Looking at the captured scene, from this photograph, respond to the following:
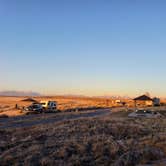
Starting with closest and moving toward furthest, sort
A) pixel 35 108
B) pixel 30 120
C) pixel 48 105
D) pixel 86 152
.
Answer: pixel 86 152, pixel 30 120, pixel 35 108, pixel 48 105

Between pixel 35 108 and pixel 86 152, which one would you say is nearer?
pixel 86 152

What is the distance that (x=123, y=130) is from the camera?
22.4 meters

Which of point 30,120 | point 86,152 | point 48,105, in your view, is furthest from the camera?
point 48,105

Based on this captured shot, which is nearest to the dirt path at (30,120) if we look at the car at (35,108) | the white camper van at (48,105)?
the car at (35,108)

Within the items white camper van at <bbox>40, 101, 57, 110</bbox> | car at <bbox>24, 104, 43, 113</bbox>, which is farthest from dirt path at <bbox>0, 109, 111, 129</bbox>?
white camper van at <bbox>40, 101, 57, 110</bbox>

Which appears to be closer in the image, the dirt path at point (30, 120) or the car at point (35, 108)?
the dirt path at point (30, 120)

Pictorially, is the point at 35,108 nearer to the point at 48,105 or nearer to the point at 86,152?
the point at 48,105

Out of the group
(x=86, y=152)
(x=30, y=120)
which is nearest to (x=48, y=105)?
(x=30, y=120)

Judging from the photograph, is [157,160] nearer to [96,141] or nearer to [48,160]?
[48,160]

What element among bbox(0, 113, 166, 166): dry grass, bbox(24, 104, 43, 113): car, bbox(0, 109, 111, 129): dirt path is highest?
bbox(24, 104, 43, 113): car

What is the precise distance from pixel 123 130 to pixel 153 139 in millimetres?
4992

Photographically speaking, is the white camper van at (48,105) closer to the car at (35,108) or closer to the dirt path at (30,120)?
the car at (35,108)

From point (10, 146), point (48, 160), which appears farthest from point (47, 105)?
point (48, 160)

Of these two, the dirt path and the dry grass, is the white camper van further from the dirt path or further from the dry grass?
the dry grass
